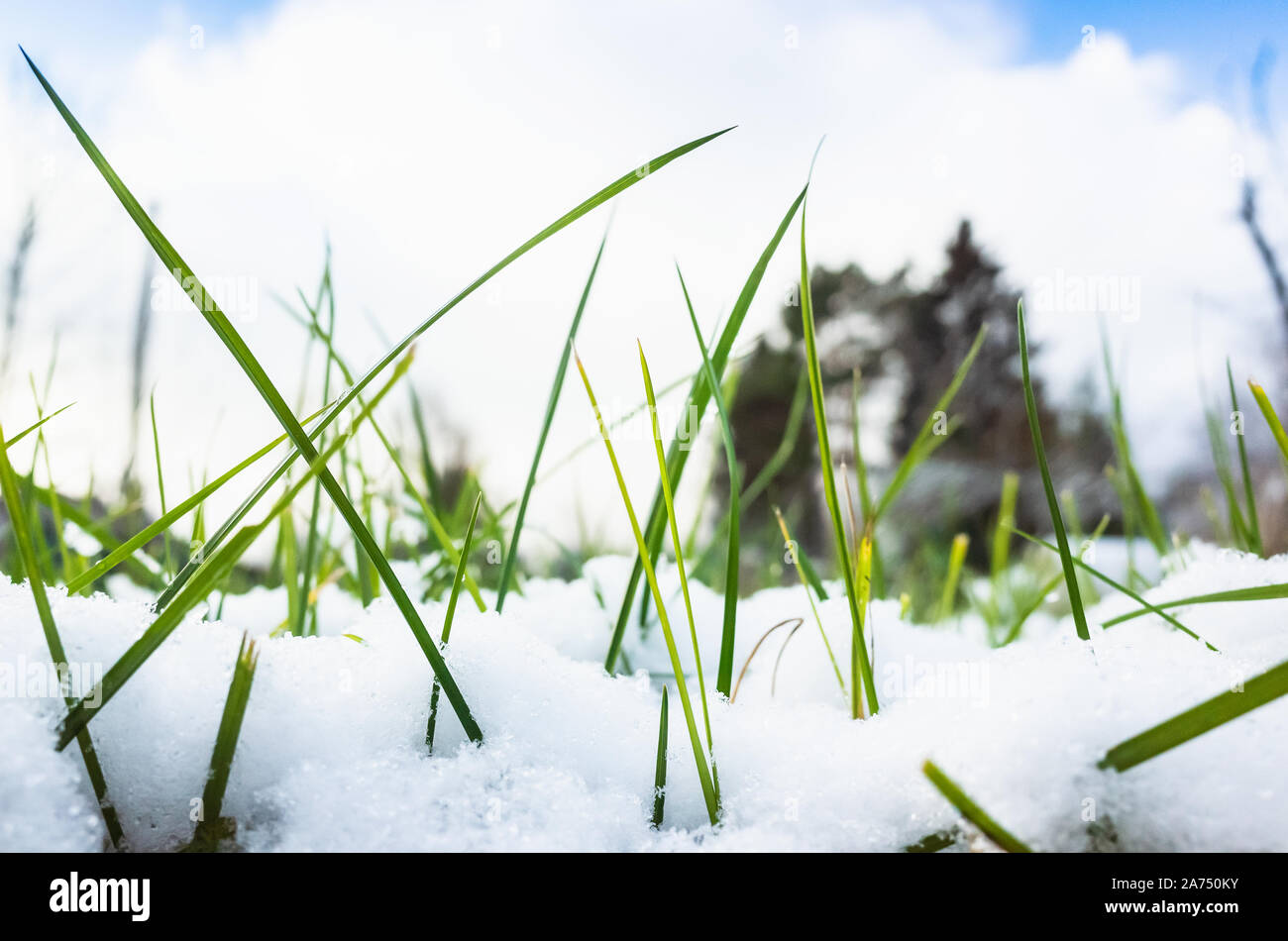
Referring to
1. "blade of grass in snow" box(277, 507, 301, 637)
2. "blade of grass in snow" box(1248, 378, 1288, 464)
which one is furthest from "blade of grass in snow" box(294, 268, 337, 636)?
"blade of grass in snow" box(1248, 378, 1288, 464)

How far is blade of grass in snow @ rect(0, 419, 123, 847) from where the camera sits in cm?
28

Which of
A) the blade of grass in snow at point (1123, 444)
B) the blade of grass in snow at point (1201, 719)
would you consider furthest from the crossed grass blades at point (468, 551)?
the blade of grass in snow at point (1123, 444)

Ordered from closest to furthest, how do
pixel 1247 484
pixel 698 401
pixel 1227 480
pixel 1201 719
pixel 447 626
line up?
pixel 1201 719 < pixel 447 626 < pixel 698 401 < pixel 1247 484 < pixel 1227 480

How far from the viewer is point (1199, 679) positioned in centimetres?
32

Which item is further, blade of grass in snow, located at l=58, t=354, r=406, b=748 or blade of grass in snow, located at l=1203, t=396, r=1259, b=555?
blade of grass in snow, located at l=1203, t=396, r=1259, b=555

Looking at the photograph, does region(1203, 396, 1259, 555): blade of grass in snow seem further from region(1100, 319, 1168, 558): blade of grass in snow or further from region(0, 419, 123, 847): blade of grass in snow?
region(0, 419, 123, 847): blade of grass in snow

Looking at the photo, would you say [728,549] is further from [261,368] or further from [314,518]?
[314,518]

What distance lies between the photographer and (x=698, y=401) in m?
0.51

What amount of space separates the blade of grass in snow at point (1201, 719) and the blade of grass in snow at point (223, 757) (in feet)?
1.17

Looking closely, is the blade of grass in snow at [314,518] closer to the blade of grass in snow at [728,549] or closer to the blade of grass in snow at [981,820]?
the blade of grass in snow at [728,549]

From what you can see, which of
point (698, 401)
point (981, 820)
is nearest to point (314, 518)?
point (698, 401)

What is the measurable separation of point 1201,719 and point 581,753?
0.87ft

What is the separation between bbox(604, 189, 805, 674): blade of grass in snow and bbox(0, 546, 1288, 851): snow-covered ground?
62 mm
